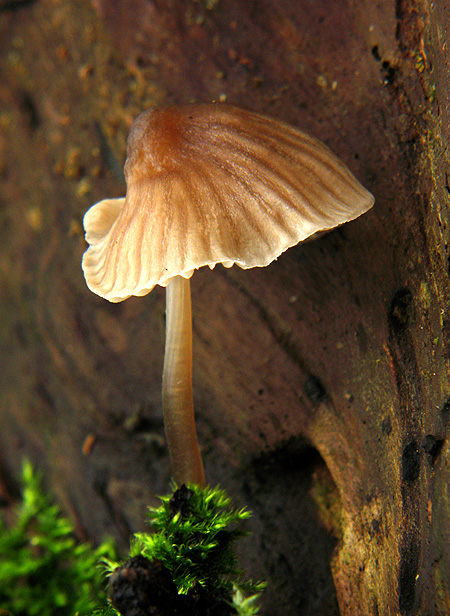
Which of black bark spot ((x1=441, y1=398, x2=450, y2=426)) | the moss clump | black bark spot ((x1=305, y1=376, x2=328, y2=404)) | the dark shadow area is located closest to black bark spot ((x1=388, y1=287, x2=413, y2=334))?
black bark spot ((x1=441, y1=398, x2=450, y2=426))

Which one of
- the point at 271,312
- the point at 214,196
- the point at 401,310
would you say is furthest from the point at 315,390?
the point at 214,196

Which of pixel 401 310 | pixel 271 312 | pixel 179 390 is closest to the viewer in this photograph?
pixel 401 310

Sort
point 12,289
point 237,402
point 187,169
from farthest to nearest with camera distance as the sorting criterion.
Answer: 1. point 12,289
2. point 237,402
3. point 187,169

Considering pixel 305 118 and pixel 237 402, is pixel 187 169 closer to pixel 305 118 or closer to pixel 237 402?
pixel 305 118

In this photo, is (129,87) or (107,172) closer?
(129,87)

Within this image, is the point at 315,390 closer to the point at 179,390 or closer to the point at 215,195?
the point at 179,390

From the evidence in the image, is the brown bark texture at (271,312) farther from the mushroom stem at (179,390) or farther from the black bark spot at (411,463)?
the mushroom stem at (179,390)

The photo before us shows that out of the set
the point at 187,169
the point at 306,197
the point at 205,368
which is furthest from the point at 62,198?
the point at 306,197
